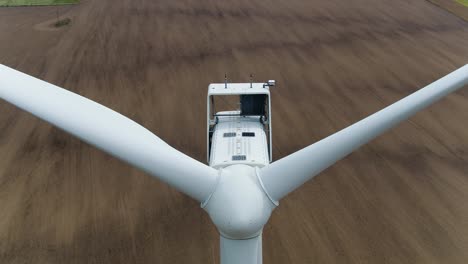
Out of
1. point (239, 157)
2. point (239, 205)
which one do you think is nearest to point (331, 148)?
point (239, 205)

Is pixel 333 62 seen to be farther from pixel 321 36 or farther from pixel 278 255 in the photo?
pixel 278 255

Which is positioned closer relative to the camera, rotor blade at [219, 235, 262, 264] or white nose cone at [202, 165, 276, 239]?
white nose cone at [202, 165, 276, 239]

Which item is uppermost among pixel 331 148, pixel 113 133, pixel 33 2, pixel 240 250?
pixel 113 133

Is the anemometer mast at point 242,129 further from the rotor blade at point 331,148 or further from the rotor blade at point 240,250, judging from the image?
the rotor blade at point 240,250

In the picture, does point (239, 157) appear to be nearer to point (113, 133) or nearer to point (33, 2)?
point (113, 133)

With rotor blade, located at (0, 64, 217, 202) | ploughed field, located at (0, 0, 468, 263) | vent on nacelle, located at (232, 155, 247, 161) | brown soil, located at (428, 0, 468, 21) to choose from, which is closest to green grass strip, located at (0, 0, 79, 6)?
ploughed field, located at (0, 0, 468, 263)

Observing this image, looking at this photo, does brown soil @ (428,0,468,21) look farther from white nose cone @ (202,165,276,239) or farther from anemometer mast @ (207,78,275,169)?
white nose cone @ (202,165,276,239)
